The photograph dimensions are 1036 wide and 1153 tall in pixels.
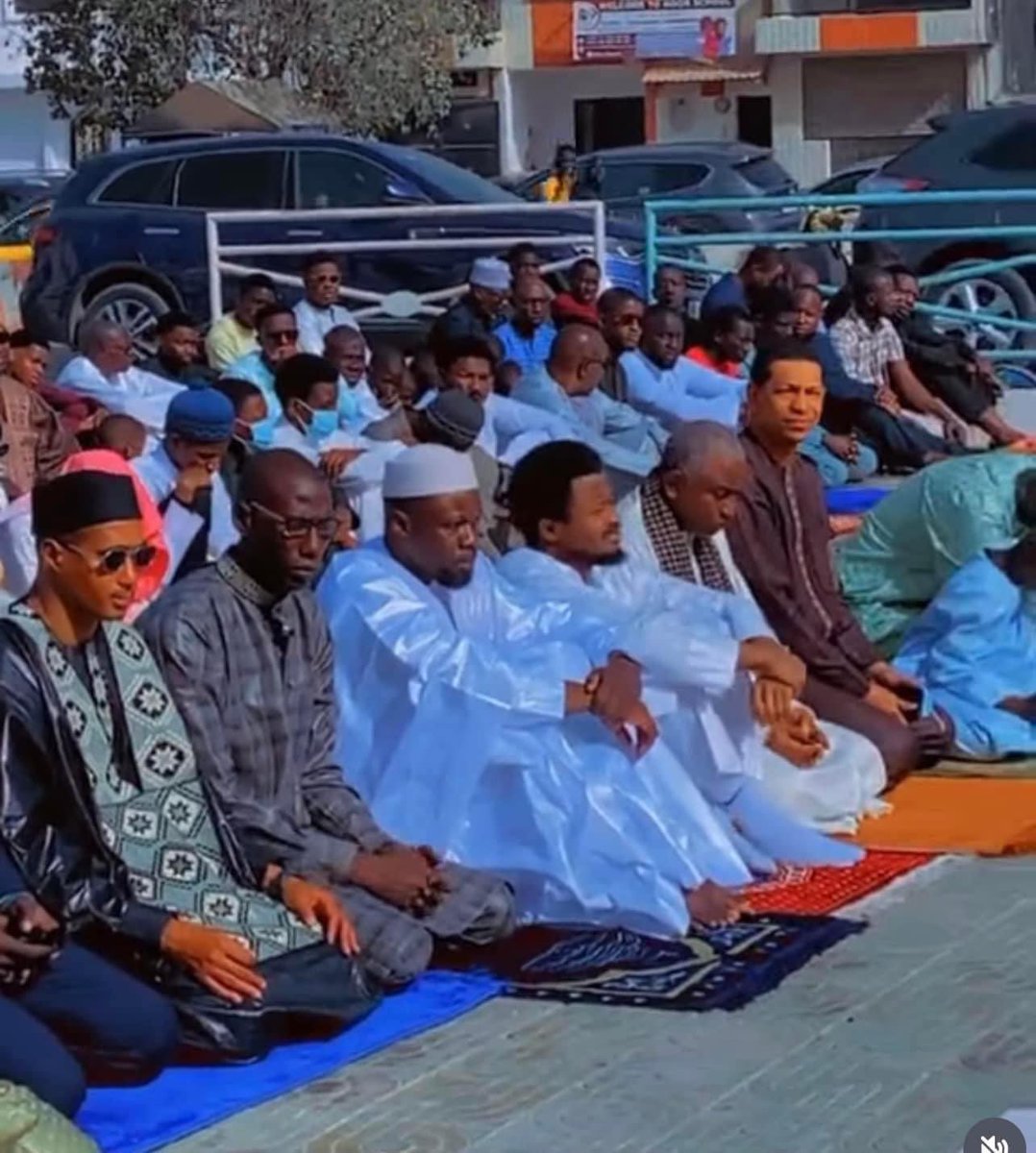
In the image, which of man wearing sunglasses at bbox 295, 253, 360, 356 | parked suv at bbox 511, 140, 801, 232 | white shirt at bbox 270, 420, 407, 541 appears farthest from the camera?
parked suv at bbox 511, 140, 801, 232

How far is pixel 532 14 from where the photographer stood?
4172 cm

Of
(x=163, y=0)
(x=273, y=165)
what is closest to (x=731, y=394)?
(x=273, y=165)

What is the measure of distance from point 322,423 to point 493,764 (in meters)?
4.86

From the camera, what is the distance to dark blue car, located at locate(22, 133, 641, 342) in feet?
61.9

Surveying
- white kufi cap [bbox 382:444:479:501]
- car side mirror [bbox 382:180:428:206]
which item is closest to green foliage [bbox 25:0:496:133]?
car side mirror [bbox 382:180:428:206]

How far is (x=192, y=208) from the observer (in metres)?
20.2

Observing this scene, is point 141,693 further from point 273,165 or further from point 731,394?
point 273,165

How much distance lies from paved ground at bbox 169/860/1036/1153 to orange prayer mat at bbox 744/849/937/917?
17.7 inches

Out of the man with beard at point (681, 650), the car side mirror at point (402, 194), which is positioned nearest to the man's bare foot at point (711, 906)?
the man with beard at point (681, 650)

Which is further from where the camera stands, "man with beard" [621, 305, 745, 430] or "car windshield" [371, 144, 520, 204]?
"car windshield" [371, 144, 520, 204]

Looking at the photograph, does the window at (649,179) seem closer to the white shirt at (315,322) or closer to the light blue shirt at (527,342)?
the white shirt at (315,322)

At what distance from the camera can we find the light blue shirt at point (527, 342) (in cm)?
1418

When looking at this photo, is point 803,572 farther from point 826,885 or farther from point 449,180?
point 449,180

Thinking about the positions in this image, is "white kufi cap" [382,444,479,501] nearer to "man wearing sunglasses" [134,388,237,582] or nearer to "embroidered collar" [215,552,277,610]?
"embroidered collar" [215,552,277,610]
